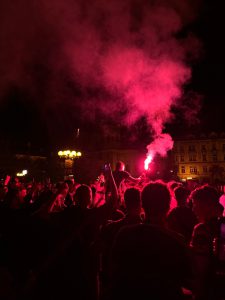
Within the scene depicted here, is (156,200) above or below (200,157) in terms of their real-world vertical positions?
below

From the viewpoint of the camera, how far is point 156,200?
2.79 metres

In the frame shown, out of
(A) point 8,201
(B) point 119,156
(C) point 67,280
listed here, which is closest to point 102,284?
(C) point 67,280

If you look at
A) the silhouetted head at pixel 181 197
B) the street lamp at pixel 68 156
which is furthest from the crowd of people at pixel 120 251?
the street lamp at pixel 68 156

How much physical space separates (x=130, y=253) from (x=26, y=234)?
51.3 inches

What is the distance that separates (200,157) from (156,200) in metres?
60.9

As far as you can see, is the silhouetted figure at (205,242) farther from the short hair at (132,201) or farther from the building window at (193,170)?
the building window at (193,170)

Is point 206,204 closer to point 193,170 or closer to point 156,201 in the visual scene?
point 156,201

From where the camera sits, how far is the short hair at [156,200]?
2758 mm

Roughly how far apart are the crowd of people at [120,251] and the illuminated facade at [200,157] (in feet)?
190

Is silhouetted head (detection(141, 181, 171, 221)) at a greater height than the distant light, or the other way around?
the distant light

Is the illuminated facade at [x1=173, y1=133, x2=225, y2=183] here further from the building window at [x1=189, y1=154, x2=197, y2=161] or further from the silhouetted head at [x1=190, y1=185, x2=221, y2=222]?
the silhouetted head at [x1=190, y1=185, x2=221, y2=222]

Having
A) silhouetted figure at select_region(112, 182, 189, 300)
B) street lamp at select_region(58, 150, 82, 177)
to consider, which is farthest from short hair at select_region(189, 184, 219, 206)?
street lamp at select_region(58, 150, 82, 177)

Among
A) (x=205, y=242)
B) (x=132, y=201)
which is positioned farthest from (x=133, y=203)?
(x=205, y=242)

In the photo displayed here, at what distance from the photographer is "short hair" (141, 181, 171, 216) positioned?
276cm
